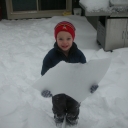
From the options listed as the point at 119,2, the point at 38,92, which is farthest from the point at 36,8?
the point at 38,92

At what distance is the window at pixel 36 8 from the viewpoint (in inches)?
273

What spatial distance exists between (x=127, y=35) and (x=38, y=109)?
2.49m

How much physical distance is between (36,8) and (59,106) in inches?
225

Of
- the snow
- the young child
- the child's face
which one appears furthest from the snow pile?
the child's face

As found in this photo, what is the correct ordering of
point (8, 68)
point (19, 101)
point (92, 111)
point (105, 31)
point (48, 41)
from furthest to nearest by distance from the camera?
point (48, 41)
point (105, 31)
point (8, 68)
point (19, 101)
point (92, 111)

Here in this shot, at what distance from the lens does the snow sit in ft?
7.47

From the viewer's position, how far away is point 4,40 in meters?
4.98

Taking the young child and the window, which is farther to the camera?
the window

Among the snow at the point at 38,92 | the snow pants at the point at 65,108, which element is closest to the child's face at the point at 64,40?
the snow pants at the point at 65,108

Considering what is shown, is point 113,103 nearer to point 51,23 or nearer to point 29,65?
point 29,65

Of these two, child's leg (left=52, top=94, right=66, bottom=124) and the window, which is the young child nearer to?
child's leg (left=52, top=94, right=66, bottom=124)

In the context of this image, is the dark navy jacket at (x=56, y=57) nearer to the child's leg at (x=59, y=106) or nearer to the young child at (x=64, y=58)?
the young child at (x=64, y=58)

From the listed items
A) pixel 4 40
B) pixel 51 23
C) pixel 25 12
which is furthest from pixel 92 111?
pixel 25 12

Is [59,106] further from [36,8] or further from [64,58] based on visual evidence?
[36,8]
